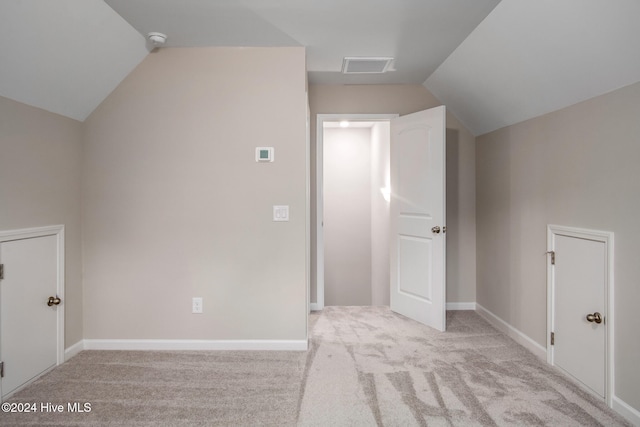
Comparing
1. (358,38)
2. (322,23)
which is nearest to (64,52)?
(322,23)

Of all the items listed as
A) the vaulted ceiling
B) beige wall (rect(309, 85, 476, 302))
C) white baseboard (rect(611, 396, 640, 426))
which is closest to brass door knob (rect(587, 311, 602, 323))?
white baseboard (rect(611, 396, 640, 426))

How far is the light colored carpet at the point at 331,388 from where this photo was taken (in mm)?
1912

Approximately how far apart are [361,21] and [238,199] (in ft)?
5.01

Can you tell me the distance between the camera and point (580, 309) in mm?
2242

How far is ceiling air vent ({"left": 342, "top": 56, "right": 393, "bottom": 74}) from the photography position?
298 centimetres

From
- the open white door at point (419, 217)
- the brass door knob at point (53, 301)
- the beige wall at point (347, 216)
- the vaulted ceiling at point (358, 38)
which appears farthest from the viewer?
the beige wall at point (347, 216)

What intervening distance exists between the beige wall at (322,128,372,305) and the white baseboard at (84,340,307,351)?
9.23ft

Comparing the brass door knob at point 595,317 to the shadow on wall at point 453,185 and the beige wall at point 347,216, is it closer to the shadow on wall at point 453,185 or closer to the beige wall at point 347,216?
the shadow on wall at point 453,185

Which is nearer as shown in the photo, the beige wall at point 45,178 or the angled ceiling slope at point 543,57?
the angled ceiling slope at point 543,57

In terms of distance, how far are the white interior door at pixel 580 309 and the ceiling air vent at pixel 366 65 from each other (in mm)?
1908

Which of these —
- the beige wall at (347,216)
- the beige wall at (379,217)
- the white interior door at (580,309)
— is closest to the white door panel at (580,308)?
the white interior door at (580,309)

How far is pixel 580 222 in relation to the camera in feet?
7.31

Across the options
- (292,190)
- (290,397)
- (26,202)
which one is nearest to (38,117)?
(26,202)

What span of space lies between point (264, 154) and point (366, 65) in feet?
4.09
